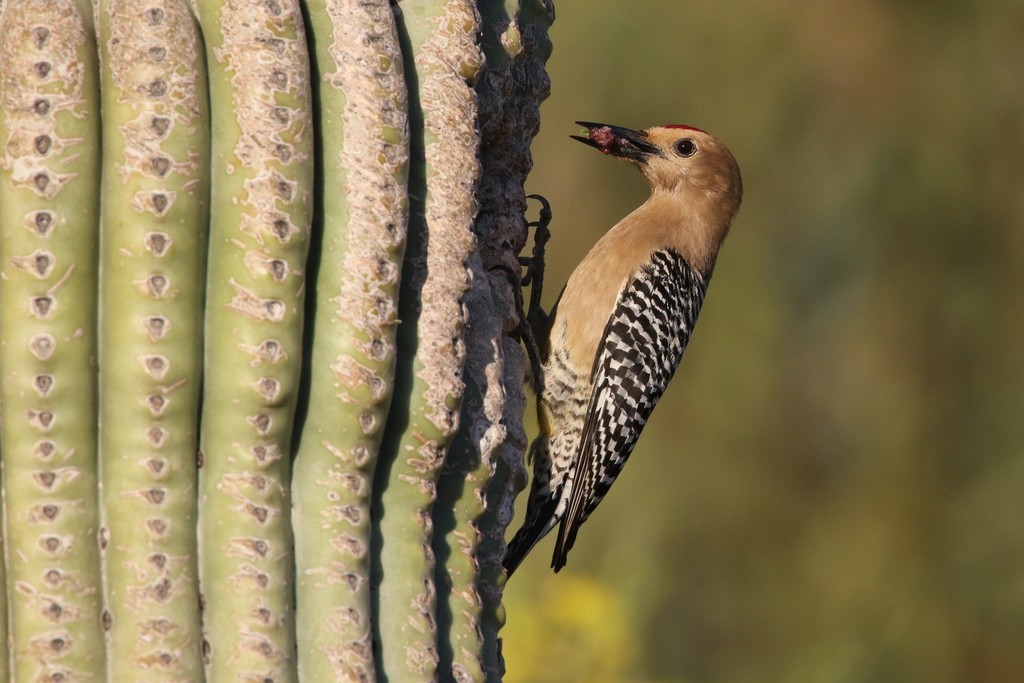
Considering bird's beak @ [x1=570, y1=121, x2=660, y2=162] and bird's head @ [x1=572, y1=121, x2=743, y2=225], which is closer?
bird's beak @ [x1=570, y1=121, x2=660, y2=162]

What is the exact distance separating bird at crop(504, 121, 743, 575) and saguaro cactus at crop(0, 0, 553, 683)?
5.94 feet

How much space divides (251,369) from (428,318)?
395 millimetres

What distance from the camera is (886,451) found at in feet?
19.3

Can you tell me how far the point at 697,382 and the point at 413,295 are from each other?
3.62 metres

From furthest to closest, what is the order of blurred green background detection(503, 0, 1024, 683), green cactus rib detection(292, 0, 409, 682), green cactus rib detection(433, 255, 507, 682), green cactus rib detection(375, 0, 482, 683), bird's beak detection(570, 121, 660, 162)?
blurred green background detection(503, 0, 1024, 683) < bird's beak detection(570, 121, 660, 162) < green cactus rib detection(433, 255, 507, 682) < green cactus rib detection(375, 0, 482, 683) < green cactus rib detection(292, 0, 409, 682)

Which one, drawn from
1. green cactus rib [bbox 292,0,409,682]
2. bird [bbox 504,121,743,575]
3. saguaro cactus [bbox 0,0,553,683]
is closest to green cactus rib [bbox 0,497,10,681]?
saguaro cactus [bbox 0,0,553,683]

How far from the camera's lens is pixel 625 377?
425 cm

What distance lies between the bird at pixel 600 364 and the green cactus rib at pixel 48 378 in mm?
2104

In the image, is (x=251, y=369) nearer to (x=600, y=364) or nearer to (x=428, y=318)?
(x=428, y=318)

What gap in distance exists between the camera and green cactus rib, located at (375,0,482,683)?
2320 mm

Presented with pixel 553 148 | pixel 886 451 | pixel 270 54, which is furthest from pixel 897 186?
pixel 270 54

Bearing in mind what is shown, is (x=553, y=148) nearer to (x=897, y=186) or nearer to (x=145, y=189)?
(x=897, y=186)

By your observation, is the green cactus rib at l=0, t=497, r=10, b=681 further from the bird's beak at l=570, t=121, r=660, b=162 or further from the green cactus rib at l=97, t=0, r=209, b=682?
the bird's beak at l=570, t=121, r=660, b=162

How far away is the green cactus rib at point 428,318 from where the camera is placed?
2320 millimetres
